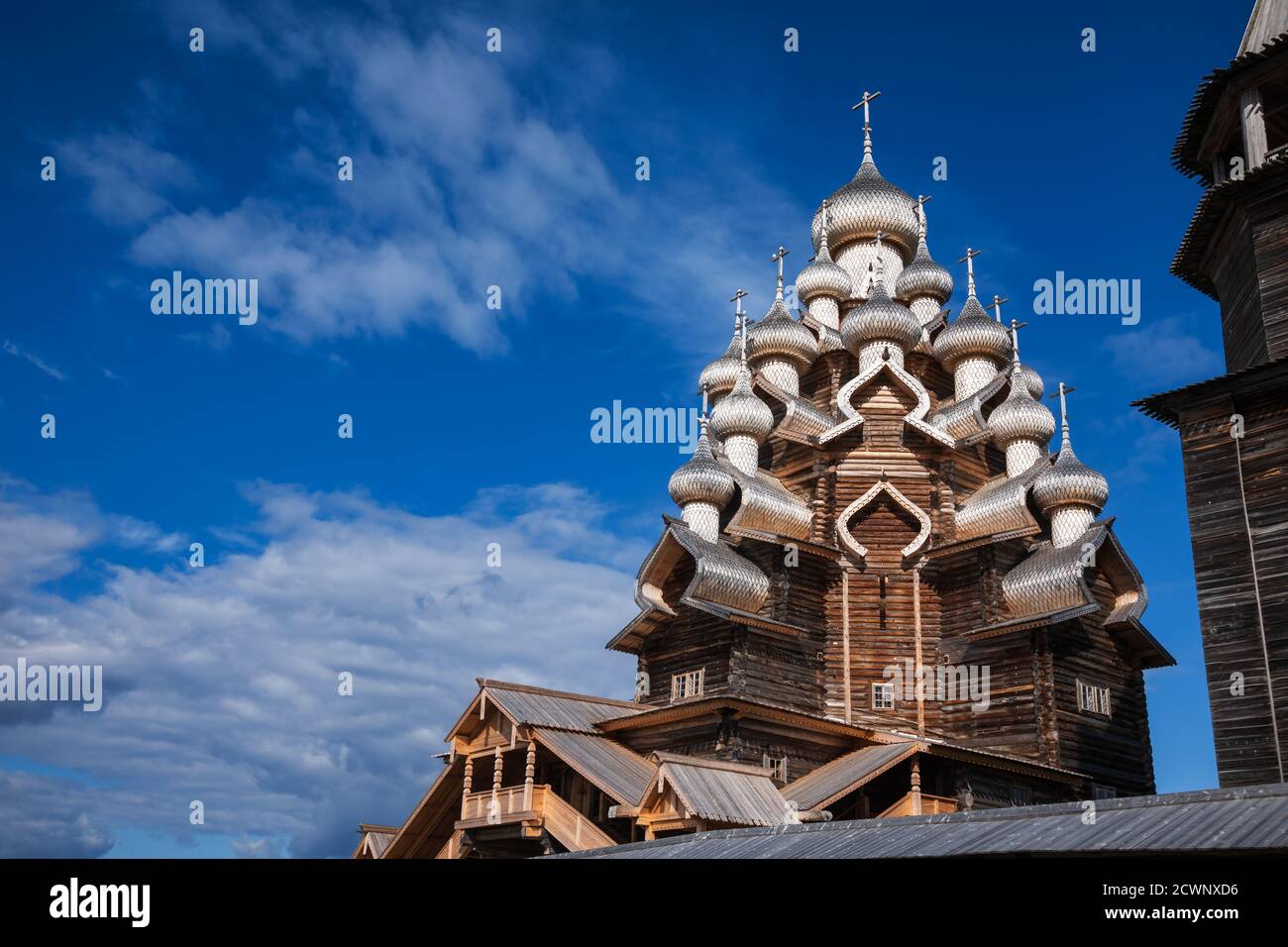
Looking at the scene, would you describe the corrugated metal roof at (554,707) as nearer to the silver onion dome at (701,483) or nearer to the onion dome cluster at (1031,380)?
the silver onion dome at (701,483)

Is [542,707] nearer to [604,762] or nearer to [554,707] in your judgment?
[554,707]

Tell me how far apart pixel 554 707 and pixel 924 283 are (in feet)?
55.4

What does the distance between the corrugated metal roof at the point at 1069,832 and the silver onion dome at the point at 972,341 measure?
20.8m

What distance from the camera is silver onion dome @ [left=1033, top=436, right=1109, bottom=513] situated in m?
24.6

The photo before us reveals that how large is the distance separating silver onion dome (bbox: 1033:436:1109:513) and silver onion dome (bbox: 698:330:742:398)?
8.89 meters

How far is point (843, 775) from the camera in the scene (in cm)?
2022

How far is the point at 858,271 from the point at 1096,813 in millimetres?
25099

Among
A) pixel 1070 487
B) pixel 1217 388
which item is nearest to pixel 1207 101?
pixel 1217 388

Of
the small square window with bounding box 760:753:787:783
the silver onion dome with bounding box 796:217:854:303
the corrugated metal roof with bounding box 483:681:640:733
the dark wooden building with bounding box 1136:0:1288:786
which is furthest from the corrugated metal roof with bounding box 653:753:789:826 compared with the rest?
the silver onion dome with bounding box 796:217:854:303

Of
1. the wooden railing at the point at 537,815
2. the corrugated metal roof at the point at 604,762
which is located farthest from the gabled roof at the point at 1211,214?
the wooden railing at the point at 537,815

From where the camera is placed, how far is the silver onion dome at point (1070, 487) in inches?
970

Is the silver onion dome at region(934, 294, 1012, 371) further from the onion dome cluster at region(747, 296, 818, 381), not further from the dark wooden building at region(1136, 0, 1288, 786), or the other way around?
the dark wooden building at region(1136, 0, 1288, 786)
